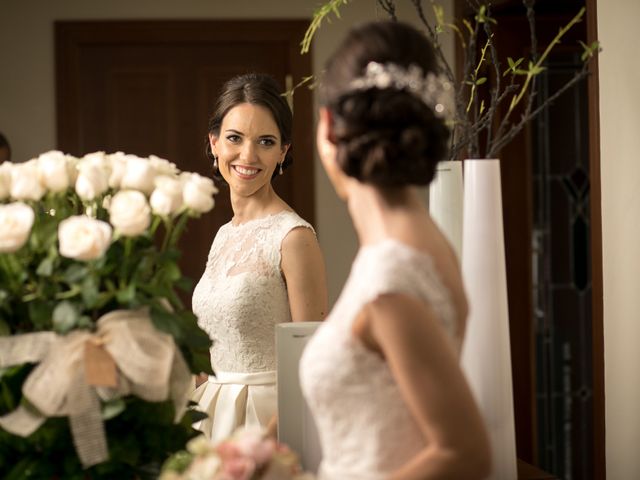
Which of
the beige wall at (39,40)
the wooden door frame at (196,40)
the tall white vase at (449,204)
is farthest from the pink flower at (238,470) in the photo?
the beige wall at (39,40)

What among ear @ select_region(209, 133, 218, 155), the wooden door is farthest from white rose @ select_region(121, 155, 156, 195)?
the wooden door

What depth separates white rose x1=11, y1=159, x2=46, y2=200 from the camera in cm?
167

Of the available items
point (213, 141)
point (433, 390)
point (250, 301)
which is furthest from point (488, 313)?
point (213, 141)

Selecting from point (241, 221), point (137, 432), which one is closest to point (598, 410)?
point (241, 221)

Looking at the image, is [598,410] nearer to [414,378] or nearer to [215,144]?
[215,144]

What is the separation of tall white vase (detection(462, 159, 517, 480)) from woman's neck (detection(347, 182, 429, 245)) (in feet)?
1.77

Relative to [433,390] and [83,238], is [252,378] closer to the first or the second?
[83,238]

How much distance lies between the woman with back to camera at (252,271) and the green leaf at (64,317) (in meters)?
1.01

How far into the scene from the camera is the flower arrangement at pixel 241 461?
4.50 feet

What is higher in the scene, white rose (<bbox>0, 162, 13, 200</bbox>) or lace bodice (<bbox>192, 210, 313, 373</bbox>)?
white rose (<bbox>0, 162, 13, 200</bbox>)

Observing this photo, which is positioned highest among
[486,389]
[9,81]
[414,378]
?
[9,81]

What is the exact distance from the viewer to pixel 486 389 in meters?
1.90

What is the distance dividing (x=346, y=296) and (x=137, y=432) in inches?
20.4

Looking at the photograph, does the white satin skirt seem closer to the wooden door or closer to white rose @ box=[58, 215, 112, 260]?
white rose @ box=[58, 215, 112, 260]
